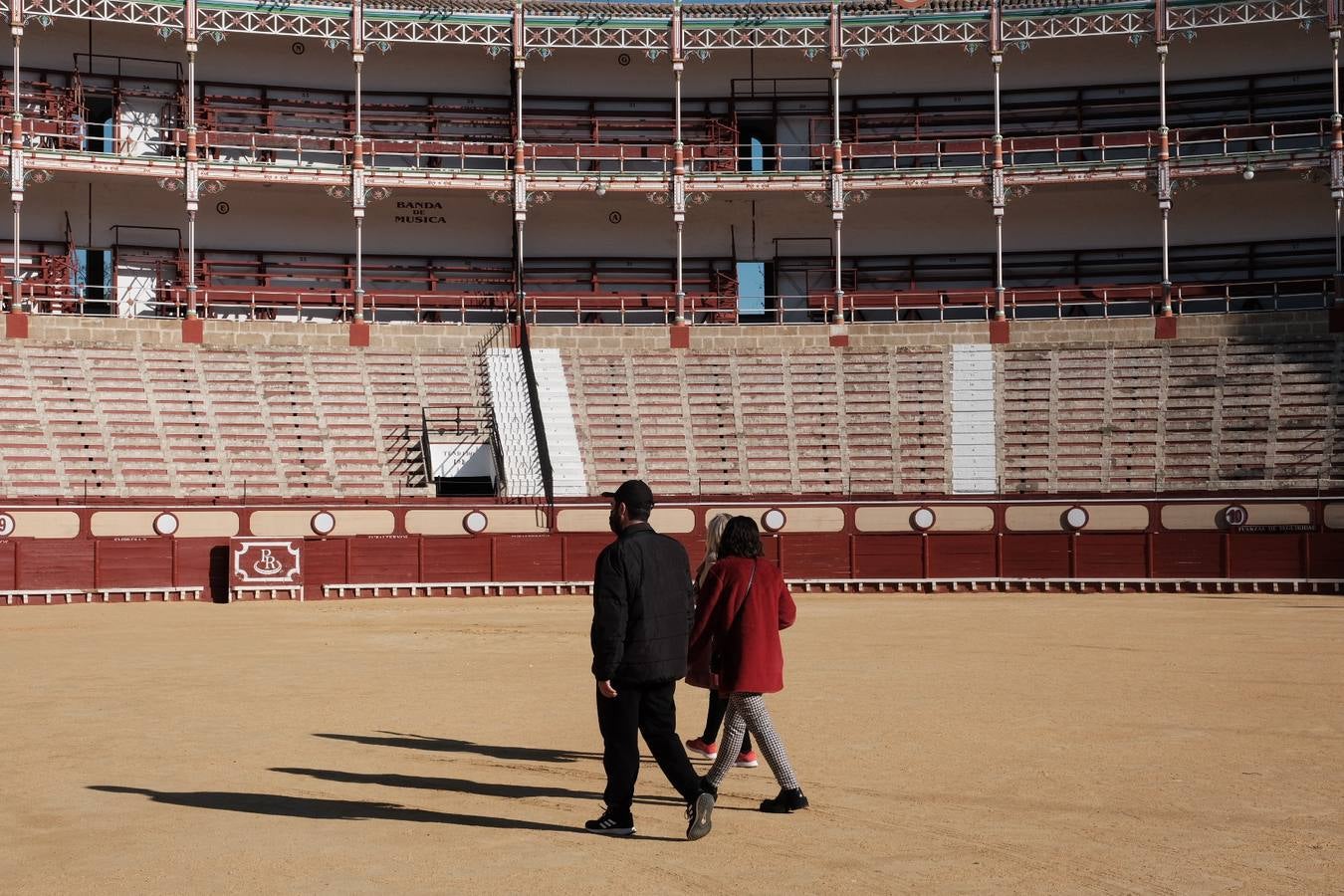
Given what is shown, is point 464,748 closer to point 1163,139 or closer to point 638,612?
point 638,612

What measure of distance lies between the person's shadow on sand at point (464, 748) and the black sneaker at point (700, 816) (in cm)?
238

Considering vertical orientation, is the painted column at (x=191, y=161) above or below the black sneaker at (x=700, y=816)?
above

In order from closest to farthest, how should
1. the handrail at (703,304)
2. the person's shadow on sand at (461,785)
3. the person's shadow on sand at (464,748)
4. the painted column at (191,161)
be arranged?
the person's shadow on sand at (461,785)
the person's shadow on sand at (464,748)
the painted column at (191,161)
the handrail at (703,304)

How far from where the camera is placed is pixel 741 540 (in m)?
7.54

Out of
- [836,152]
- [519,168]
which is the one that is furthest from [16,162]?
[836,152]

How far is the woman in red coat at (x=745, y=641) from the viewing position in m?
7.31

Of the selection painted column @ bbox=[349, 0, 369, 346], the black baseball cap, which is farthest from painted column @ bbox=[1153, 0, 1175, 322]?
the black baseball cap

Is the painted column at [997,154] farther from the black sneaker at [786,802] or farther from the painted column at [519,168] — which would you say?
the black sneaker at [786,802]

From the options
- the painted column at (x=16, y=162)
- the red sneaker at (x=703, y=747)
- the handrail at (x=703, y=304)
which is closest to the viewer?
the red sneaker at (x=703, y=747)

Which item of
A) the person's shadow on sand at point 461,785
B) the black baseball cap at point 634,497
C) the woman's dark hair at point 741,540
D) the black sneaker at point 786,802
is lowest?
the person's shadow on sand at point 461,785

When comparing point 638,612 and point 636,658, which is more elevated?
point 638,612

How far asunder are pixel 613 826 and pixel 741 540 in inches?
62.5

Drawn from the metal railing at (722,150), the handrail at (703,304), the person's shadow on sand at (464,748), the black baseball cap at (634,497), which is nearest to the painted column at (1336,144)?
the metal railing at (722,150)

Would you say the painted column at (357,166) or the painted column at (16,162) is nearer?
the painted column at (16,162)
